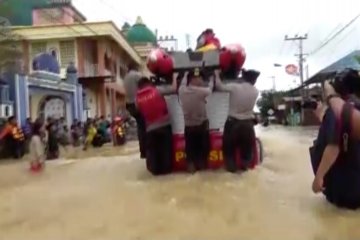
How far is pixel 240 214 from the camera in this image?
6305 millimetres

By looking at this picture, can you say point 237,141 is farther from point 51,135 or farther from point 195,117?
point 51,135

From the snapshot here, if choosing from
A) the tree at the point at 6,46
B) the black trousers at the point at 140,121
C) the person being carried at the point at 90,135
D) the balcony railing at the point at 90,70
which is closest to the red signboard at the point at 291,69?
the balcony railing at the point at 90,70

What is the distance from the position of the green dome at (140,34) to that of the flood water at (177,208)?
4341 centimetres

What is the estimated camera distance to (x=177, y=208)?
676 centimetres

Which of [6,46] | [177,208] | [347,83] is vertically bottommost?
[177,208]

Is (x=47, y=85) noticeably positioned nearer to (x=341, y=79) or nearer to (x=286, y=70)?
(x=341, y=79)

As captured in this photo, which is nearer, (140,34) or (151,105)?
(151,105)

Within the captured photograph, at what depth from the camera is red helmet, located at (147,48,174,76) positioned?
30.4 feet

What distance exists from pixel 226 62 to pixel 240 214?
3549mm

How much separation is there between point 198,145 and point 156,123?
26.6 inches

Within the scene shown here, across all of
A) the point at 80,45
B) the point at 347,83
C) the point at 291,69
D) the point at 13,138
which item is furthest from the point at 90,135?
the point at 291,69

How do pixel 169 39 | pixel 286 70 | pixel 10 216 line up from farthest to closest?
pixel 286 70
pixel 169 39
pixel 10 216

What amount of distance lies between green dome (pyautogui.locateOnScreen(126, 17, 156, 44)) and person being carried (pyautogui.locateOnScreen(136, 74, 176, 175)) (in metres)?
43.6

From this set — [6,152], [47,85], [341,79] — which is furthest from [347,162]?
[47,85]
